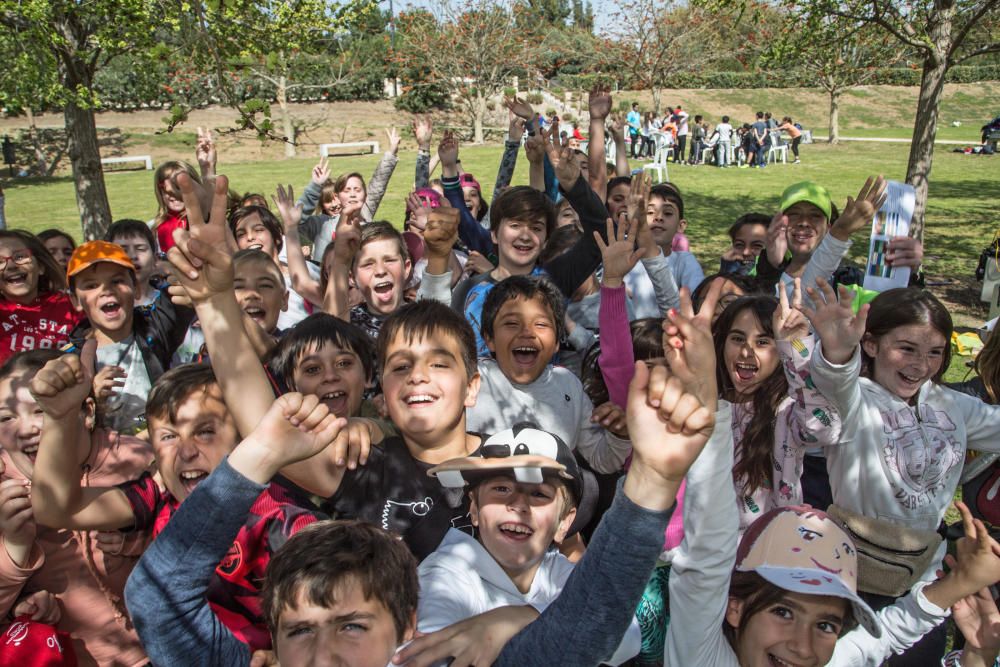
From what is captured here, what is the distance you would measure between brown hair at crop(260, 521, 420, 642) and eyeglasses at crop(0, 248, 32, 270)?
3.56 m

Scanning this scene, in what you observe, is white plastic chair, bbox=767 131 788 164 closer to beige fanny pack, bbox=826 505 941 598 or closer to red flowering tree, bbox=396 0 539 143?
red flowering tree, bbox=396 0 539 143

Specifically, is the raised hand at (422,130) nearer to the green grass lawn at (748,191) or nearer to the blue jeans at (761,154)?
the green grass lawn at (748,191)

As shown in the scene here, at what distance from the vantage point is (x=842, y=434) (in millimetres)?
2705

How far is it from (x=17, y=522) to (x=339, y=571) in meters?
1.26

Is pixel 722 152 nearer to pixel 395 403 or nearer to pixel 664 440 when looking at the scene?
pixel 395 403

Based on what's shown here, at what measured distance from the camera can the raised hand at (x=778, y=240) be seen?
471 centimetres

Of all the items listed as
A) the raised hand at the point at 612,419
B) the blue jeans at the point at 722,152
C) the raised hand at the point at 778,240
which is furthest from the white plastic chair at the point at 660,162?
the raised hand at the point at 612,419

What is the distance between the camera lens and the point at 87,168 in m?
7.79

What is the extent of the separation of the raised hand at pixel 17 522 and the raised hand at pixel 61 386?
0.31 metres

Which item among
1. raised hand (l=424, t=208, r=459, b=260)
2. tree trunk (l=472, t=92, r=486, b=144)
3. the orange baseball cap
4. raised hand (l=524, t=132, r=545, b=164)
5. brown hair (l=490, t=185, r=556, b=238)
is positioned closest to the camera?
the orange baseball cap

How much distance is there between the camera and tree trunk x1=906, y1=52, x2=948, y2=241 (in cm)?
807

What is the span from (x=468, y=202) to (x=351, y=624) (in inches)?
210

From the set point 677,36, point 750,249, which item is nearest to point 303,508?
point 750,249

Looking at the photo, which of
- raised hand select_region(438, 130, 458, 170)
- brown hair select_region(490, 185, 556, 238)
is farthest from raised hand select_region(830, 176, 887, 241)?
raised hand select_region(438, 130, 458, 170)
